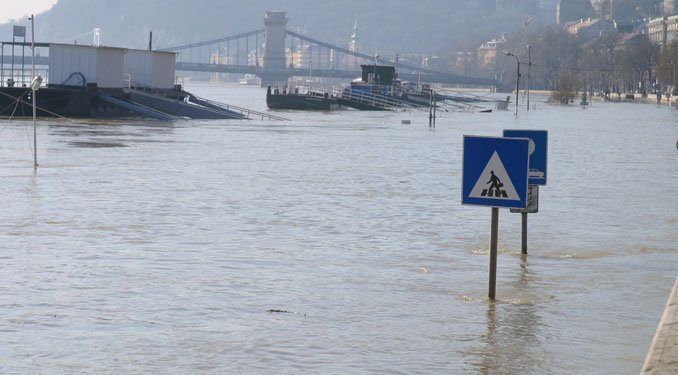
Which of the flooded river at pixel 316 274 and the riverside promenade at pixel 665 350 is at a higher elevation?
the riverside promenade at pixel 665 350

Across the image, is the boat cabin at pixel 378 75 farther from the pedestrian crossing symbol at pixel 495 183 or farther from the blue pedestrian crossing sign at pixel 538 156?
the pedestrian crossing symbol at pixel 495 183

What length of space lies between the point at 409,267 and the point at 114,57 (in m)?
66.1

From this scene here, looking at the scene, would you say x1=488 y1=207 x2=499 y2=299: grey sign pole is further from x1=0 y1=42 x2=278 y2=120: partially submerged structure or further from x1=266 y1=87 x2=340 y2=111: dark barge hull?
x1=266 y1=87 x2=340 y2=111: dark barge hull

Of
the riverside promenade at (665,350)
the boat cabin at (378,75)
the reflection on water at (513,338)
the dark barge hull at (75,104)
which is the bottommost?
the reflection on water at (513,338)

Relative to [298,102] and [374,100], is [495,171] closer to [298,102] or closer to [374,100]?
[298,102]

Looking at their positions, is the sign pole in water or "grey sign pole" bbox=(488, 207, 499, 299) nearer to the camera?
the sign pole in water

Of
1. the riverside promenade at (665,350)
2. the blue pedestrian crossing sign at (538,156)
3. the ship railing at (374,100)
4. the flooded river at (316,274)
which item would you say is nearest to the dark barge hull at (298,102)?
the ship railing at (374,100)

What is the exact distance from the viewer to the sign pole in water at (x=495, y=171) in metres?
14.2

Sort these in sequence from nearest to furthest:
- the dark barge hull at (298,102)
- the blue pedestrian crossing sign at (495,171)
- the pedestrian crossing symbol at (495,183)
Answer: the blue pedestrian crossing sign at (495,171) → the pedestrian crossing symbol at (495,183) → the dark barge hull at (298,102)

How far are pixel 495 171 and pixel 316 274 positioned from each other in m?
3.84

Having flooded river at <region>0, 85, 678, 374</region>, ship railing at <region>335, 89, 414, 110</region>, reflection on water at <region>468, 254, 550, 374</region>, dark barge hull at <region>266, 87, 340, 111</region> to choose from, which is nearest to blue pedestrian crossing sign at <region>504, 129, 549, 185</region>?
flooded river at <region>0, 85, 678, 374</region>

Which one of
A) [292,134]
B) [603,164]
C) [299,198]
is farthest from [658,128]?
[299,198]

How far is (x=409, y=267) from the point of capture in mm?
18328

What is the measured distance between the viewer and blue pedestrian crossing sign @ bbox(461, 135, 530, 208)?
14156mm
